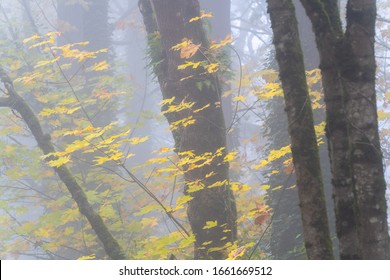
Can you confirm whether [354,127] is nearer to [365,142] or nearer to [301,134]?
[365,142]

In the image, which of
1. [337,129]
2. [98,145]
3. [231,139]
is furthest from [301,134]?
[231,139]

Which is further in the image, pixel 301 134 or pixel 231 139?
pixel 231 139

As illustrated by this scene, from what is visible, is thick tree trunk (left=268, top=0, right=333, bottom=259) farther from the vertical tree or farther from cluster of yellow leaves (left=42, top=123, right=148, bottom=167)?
cluster of yellow leaves (left=42, top=123, right=148, bottom=167)

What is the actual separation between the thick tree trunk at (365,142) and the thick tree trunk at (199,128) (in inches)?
103

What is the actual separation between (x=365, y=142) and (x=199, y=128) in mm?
2898

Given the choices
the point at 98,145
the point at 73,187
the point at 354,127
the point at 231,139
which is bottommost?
the point at 73,187

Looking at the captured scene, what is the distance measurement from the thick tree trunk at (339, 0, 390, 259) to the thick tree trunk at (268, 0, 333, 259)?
0.23m

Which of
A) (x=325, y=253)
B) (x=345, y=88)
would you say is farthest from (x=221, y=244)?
(x=345, y=88)

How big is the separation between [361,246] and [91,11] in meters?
12.2

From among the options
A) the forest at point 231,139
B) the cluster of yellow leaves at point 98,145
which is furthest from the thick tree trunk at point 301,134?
the cluster of yellow leaves at point 98,145

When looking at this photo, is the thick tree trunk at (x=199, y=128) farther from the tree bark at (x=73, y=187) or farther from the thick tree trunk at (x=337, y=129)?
the thick tree trunk at (x=337, y=129)

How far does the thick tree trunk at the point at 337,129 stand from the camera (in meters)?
2.63

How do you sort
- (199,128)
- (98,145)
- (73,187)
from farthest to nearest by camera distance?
(73,187) < (199,128) < (98,145)

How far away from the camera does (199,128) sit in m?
5.34
